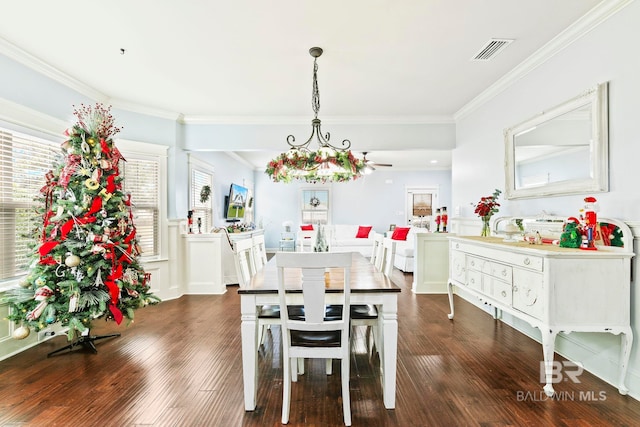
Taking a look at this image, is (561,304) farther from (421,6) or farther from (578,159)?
(421,6)

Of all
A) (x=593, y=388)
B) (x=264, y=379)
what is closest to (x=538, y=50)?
(x=593, y=388)

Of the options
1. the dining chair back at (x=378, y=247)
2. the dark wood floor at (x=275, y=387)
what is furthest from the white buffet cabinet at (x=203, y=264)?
the dining chair back at (x=378, y=247)

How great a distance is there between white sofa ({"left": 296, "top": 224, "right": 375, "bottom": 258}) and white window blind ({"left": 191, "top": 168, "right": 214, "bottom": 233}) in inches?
86.2

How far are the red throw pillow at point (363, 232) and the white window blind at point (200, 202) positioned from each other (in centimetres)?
397

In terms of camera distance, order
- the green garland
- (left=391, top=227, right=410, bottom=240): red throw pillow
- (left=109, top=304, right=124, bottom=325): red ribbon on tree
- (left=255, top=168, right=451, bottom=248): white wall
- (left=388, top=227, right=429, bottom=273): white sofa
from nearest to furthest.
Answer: the green garland
(left=109, top=304, right=124, bottom=325): red ribbon on tree
(left=388, top=227, right=429, bottom=273): white sofa
(left=391, top=227, right=410, bottom=240): red throw pillow
(left=255, top=168, right=451, bottom=248): white wall

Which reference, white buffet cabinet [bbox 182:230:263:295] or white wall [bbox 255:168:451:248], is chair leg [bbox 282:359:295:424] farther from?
white wall [bbox 255:168:451:248]

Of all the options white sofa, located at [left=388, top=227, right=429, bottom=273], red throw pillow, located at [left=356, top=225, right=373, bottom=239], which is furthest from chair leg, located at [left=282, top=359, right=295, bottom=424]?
red throw pillow, located at [left=356, top=225, right=373, bottom=239]

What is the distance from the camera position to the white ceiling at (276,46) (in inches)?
87.0

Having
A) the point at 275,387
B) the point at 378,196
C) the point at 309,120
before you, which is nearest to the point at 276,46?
the point at 309,120

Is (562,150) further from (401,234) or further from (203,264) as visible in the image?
(401,234)

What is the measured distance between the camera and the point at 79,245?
8.68ft

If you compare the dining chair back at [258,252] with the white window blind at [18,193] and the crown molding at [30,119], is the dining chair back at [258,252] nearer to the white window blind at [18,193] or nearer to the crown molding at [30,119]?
the white window blind at [18,193]

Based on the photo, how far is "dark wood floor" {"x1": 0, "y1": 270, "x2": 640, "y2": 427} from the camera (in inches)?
73.3

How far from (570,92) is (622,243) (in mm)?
1292
